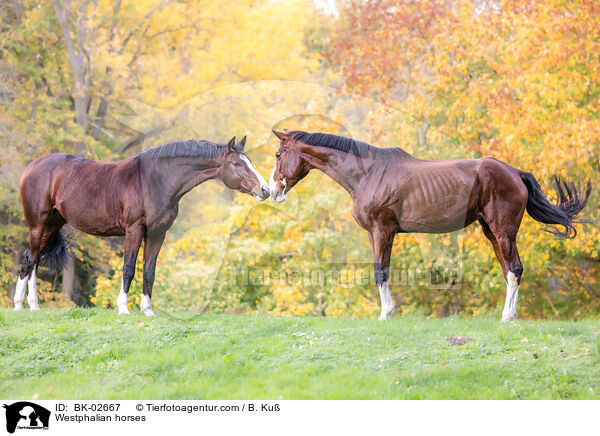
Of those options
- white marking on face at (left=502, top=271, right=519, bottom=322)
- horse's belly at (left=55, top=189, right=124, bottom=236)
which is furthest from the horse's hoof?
horse's belly at (left=55, top=189, right=124, bottom=236)

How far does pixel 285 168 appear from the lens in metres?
9.48

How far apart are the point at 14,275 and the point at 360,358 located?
14.8m

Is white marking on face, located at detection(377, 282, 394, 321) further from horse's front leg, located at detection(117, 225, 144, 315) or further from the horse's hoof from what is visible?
horse's front leg, located at detection(117, 225, 144, 315)

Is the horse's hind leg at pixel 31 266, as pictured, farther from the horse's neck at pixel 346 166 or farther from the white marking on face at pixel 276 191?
the horse's neck at pixel 346 166

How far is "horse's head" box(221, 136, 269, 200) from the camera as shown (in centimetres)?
926

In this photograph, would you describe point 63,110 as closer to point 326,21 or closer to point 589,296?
point 326,21

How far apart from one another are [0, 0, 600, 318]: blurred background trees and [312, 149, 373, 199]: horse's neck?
3.25 ft

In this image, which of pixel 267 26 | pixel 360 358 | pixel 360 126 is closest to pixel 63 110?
pixel 267 26

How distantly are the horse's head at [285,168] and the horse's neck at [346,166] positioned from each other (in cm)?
30

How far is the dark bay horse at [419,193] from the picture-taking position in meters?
9.09

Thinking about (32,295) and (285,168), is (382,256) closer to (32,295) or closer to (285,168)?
(285,168)

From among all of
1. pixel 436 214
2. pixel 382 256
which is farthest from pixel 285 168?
pixel 436 214

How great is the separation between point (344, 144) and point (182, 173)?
2.43 meters
